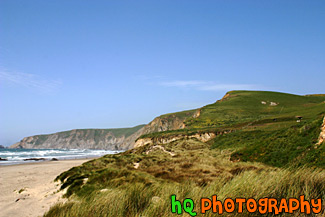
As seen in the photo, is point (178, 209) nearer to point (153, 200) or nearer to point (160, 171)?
point (153, 200)

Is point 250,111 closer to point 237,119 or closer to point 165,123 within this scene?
point 237,119

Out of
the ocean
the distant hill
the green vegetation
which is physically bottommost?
the ocean

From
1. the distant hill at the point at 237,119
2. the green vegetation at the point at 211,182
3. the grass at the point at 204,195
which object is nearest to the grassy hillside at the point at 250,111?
the distant hill at the point at 237,119

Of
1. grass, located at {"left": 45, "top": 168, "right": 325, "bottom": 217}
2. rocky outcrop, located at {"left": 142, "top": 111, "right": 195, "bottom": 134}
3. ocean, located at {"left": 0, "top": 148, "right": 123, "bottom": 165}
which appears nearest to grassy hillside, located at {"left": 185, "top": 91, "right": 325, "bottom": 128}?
rocky outcrop, located at {"left": 142, "top": 111, "right": 195, "bottom": 134}

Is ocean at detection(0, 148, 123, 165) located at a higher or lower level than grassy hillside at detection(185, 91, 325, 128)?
lower

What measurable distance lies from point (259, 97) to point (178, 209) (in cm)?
10891

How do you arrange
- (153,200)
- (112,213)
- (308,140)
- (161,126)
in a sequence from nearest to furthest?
(112,213), (153,200), (308,140), (161,126)

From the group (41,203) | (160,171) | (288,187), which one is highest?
(288,187)

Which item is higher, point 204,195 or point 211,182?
point 204,195

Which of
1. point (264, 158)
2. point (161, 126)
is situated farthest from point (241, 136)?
point (161, 126)

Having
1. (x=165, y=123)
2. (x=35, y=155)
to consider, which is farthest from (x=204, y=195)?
(x=165, y=123)

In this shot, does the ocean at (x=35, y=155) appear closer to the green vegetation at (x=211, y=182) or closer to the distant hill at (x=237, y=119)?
the distant hill at (x=237, y=119)

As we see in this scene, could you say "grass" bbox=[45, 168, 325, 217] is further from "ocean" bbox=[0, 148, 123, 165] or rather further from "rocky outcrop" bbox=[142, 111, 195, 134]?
"rocky outcrop" bbox=[142, 111, 195, 134]

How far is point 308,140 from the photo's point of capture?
16906mm
